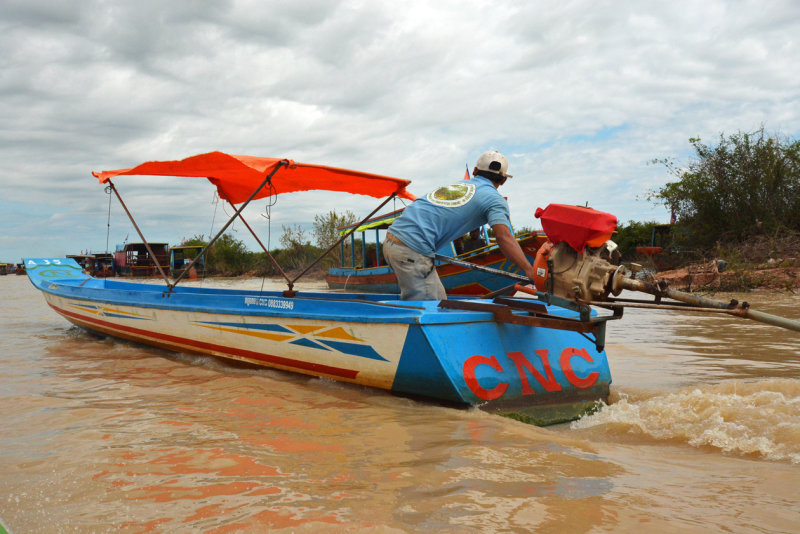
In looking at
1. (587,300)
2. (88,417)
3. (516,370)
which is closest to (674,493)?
(587,300)

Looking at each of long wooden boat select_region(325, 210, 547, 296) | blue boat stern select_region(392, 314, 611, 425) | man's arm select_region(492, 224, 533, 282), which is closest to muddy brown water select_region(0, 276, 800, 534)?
blue boat stern select_region(392, 314, 611, 425)

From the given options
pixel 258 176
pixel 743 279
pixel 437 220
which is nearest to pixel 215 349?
pixel 258 176

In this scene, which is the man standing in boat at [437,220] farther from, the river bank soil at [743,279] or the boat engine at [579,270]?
the river bank soil at [743,279]

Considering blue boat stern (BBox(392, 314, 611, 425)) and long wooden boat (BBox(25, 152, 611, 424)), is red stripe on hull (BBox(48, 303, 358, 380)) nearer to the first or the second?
long wooden boat (BBox(25, 152, 611, 424))

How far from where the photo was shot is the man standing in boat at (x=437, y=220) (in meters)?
4.17

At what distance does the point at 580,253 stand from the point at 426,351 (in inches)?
43.9

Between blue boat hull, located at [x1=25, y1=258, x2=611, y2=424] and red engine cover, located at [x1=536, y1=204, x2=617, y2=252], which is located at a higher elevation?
red engine cover, located at [x1=536, y1=204, x2=617, y2=252]

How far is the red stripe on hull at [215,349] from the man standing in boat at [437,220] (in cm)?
87

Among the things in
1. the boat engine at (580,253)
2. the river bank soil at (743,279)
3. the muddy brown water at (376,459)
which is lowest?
the muddy brown water at (376,459)

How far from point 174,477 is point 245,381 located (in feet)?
7.55

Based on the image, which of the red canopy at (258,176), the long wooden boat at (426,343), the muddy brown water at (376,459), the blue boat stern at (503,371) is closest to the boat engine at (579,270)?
the long wooden boat at (426,343)

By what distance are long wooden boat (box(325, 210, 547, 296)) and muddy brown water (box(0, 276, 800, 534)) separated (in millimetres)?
5552

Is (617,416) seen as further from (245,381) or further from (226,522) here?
(245,381)

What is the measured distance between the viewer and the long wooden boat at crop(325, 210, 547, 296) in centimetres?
1184
